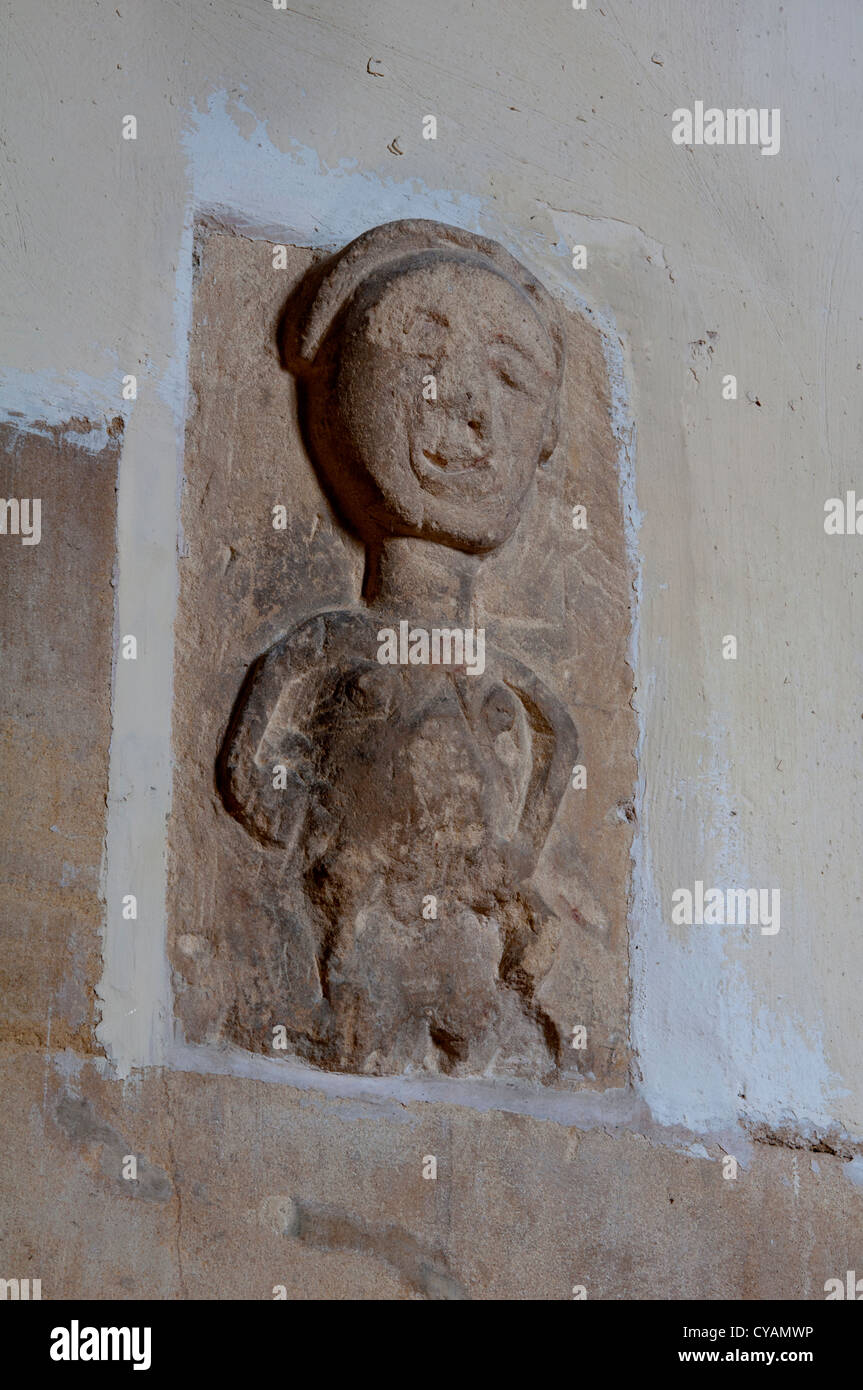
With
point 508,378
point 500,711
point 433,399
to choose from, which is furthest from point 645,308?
point 500,711

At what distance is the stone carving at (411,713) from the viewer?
7.29 feet

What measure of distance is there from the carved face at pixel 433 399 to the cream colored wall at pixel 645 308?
0.89 feet

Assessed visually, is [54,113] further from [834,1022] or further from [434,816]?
[834,1022]

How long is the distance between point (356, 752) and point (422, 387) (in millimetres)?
629

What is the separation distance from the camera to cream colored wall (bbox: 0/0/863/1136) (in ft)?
7.29

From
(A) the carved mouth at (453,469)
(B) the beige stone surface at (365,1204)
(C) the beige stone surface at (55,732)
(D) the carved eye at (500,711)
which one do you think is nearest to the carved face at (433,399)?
(A) the carved mouth at (453,469)

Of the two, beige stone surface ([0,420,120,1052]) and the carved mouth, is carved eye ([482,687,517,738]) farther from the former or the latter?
beige stone surface ([0,420,120,1052])

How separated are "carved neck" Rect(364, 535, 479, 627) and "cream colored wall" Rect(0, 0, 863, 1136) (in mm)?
356

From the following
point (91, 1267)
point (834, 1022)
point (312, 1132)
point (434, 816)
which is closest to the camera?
point (91, 1267)

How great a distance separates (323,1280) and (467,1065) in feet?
1.35

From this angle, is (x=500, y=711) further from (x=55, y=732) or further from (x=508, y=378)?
(x=55, y=732)

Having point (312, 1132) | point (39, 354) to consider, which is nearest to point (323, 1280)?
point (312, 1132)

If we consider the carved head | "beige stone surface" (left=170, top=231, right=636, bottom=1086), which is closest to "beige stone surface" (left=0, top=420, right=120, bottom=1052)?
"beige stone surface" (left=170, top=231, right=636, bottom=1086)
